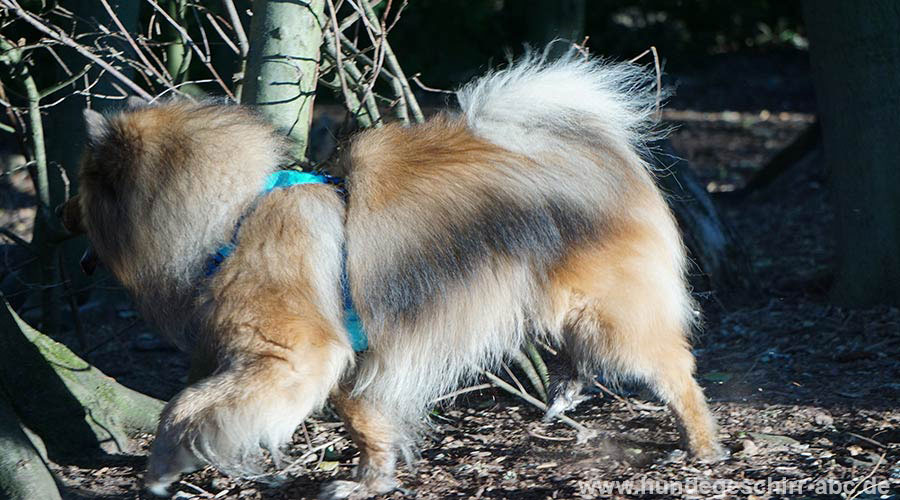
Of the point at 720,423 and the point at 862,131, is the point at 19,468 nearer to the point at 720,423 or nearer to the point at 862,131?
the point at 720,423

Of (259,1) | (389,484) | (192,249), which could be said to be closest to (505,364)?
(389,484)

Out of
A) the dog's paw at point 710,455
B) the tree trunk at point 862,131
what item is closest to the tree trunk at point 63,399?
the dog's paw at point 710,455

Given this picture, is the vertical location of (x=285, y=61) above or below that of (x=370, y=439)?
above

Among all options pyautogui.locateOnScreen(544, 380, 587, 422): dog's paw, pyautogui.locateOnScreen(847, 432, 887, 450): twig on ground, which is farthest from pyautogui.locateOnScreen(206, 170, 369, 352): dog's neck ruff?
pyautogui.locateOnScreen(847, 432, 887, 450): twig on ground

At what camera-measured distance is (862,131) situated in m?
5.34

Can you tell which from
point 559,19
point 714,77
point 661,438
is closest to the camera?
point 661,438

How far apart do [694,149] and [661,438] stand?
8.26 meters

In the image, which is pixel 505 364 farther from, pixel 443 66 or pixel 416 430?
pixel 443 66

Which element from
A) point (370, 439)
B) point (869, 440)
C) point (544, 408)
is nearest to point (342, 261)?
point (370, 439)

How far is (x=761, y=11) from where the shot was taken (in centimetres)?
1666

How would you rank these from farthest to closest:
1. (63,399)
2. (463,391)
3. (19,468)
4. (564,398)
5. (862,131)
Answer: (862,131), (463,391), (564,398), (63,399), (19,468)

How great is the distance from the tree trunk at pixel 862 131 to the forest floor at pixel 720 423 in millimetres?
260

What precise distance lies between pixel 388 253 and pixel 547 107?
2.93 feet

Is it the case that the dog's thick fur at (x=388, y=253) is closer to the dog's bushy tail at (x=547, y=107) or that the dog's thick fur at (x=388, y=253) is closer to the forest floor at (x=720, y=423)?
the dog's bushy tail at (x=547, y=107)
